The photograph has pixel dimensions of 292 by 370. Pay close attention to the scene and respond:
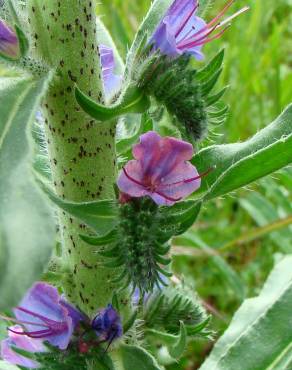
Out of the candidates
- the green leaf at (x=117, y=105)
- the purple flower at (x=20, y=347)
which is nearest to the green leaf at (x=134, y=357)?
the purple flower at (x=20, y=347)

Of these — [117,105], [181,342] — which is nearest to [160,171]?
[117,105]

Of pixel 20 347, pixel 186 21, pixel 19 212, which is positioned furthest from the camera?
pixel 20 347

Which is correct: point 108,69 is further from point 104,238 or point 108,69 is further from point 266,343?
point 266,343

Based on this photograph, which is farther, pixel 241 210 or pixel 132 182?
pixel 241 210

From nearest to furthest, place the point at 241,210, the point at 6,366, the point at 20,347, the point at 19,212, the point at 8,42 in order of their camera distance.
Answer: the point at 19,212 → the point at 8,42 → the point at 20,347 → the point at 6,366 → the point at 241,210

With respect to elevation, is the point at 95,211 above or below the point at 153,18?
below

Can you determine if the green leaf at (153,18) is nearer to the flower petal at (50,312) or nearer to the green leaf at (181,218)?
the green leaf at (181,218)

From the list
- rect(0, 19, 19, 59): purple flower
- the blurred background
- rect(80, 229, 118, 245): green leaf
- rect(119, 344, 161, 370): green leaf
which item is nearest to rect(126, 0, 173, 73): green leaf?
rect(0, 19, 19, 59): purple flower
